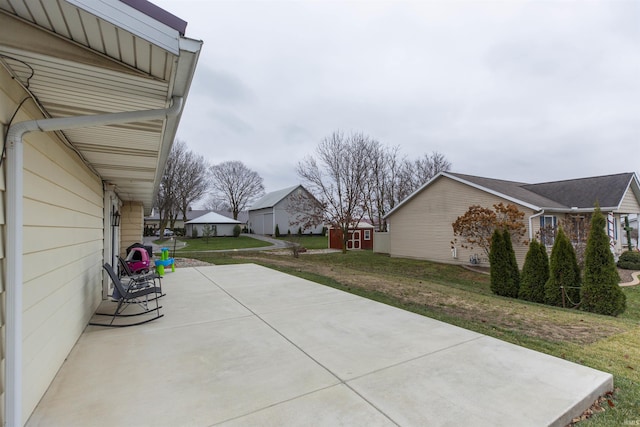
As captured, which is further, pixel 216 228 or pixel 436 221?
pixel 216 228

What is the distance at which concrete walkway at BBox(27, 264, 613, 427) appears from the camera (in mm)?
2098

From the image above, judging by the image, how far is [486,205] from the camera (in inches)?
510

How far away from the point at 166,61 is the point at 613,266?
820 cm

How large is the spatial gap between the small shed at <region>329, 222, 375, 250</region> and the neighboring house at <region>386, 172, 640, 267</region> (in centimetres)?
656

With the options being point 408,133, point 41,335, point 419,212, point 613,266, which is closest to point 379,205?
point 408,133

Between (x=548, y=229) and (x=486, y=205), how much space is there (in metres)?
2.36

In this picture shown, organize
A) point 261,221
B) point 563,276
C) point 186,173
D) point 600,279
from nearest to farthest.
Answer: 1. point 600,279
2. point 563,276
3. point 186,173
4. point 261,221

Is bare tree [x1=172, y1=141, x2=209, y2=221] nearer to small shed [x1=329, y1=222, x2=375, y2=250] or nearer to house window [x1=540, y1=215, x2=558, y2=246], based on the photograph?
small shed [x1=329, y1=222, x2=375, y2=250]

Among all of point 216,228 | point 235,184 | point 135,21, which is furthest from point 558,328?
point 235,184

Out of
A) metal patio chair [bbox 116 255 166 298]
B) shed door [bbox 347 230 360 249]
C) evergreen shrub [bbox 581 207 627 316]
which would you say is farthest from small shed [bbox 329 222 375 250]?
evergreen shrub [bbox 581 207 627 316]

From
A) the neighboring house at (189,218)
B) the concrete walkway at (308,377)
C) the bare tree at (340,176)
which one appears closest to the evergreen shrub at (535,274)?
the concrete walkway at (308,377)

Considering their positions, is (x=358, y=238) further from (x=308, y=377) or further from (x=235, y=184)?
(x=235, y=184)

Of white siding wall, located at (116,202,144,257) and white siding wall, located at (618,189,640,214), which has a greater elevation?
white siding wall, located at (618,189,640,214)

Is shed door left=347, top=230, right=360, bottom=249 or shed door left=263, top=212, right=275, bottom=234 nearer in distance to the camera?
shed door left=347, top=230, right=360, bottom=249
